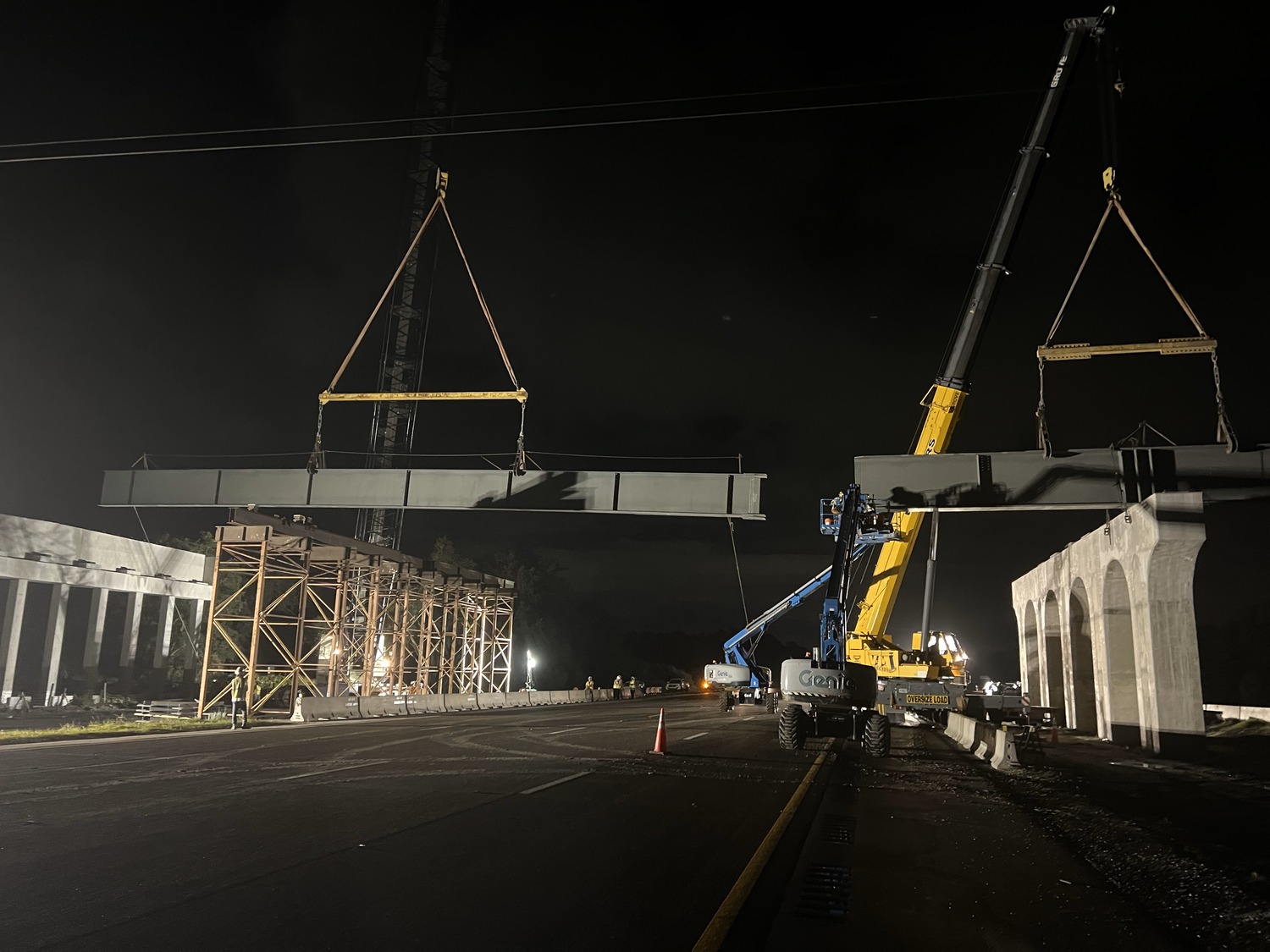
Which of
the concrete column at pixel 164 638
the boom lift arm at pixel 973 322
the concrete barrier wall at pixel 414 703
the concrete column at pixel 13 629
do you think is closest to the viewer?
the boom lift arm at pixel 973 322

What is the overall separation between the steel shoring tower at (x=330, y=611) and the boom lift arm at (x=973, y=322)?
20638mm

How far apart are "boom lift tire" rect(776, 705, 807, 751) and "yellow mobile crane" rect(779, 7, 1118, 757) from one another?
0.03m

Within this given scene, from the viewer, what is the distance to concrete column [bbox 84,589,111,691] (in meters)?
43.6

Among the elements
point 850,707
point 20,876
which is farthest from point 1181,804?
point 20,876

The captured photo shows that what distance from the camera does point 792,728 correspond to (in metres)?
19.9

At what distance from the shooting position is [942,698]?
24.8 m

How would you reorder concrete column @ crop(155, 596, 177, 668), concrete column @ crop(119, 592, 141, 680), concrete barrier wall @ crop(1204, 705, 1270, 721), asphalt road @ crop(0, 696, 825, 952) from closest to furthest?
asphalt road @ crop(0, 696, 825, 952)
concrete barrier wall @ crop(1204, 705, 1270, 721)
concrete column @ crop(119, 592, 141, 680)
concrete column @ crop(155, 596, 177, 668)

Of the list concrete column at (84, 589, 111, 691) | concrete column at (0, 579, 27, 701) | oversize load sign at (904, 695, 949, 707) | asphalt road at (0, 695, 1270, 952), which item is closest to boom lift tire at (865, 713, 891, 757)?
asphalt road at (0, 695, 1270, 952)

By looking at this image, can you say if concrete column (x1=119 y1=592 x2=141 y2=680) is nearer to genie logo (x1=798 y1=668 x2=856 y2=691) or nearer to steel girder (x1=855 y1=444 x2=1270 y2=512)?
steel girder (x1=855 y1=444 x2=1270 y2=512)

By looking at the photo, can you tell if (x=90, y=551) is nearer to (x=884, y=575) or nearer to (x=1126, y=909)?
(x=884, y=575)

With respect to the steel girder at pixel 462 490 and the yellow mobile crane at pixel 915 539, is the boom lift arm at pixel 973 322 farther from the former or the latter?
the steel girder at pixel 462 490

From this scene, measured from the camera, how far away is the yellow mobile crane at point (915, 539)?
21.1 metres

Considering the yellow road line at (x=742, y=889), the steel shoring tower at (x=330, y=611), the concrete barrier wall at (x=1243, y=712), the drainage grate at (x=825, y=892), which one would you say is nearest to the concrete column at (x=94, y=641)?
the steel shoring tower at (x=330, y=611)

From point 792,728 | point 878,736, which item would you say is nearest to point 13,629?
point 792,728
